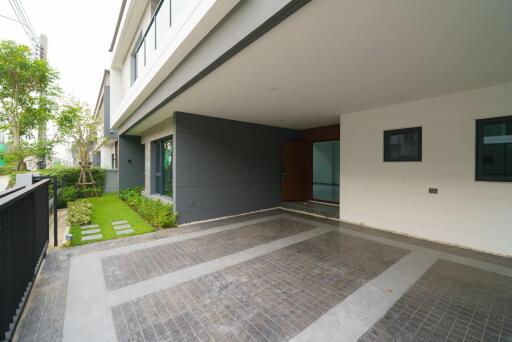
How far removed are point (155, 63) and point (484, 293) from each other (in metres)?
5.80

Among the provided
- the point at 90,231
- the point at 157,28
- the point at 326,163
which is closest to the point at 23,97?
the point at 90,231

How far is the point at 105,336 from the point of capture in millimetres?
1846

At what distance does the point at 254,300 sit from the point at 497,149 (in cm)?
455

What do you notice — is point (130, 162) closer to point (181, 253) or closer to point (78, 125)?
point (78, 125)

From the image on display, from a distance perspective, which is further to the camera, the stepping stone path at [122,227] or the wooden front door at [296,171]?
the wooden front door at [296,171]

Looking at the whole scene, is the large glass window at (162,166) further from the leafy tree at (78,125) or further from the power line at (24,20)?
the power line at (24,20)

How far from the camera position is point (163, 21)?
3.97 m

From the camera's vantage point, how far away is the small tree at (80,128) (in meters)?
8.53

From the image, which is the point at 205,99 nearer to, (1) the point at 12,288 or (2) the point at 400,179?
(1) the point at 12,288

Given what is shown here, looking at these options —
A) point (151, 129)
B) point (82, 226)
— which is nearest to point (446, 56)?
point (82, 226)

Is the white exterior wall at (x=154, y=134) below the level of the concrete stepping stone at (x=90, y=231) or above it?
above

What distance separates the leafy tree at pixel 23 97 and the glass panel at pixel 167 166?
6473mm

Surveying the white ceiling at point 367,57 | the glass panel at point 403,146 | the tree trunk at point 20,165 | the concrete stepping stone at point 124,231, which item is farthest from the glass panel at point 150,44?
the tree trunk at point 20,165

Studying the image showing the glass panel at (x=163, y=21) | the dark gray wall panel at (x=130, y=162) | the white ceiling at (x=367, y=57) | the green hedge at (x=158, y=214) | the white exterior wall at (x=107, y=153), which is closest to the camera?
→ the white ceiling at (x=367, y=57)
